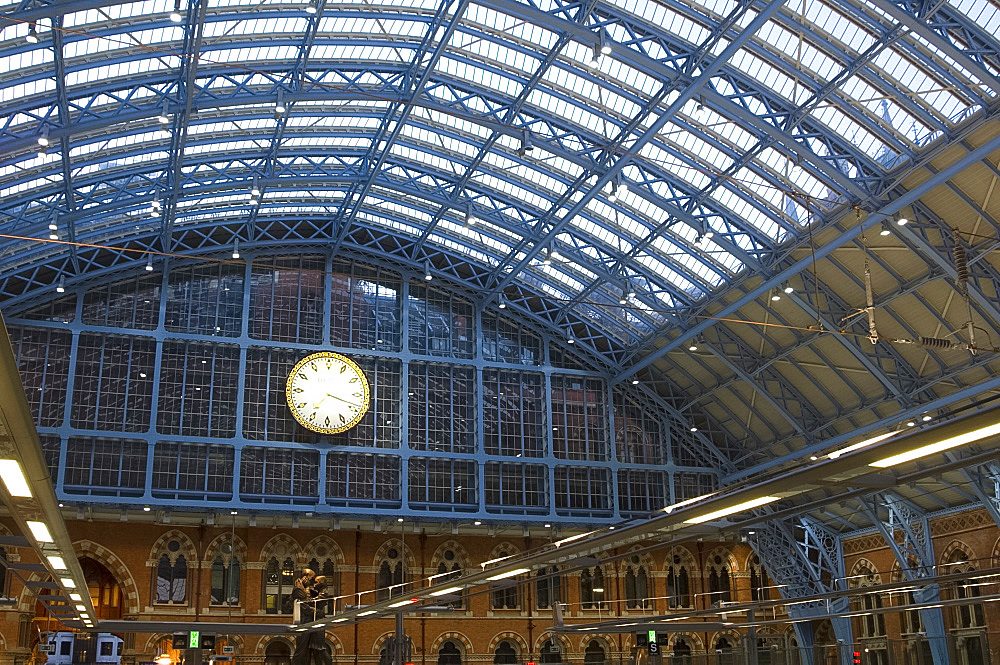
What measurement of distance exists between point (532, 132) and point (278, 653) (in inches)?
1073

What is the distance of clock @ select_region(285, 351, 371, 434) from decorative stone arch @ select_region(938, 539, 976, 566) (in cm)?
2795

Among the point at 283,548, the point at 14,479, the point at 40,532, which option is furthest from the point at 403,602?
the point at 283,548

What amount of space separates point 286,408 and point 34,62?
20248 mm

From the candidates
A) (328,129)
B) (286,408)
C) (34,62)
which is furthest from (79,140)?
(286,408)

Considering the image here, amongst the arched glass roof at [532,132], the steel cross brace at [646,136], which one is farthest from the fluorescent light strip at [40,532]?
the steel cross brace at [646,136]

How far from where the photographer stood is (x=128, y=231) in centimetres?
4709

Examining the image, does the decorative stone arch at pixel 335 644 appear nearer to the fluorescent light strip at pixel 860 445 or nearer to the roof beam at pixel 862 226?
the roof beam at pixel 862 226

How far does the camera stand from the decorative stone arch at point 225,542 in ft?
156

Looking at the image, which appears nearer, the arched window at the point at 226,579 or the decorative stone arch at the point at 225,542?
the arched window at the point at 226,579

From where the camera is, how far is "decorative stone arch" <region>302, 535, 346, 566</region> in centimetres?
4916

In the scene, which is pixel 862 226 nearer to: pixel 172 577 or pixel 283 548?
pixel 283 548

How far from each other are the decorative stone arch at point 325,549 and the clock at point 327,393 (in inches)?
218

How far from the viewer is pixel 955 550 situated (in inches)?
1838

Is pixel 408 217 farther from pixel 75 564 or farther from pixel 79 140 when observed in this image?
pixel 75 564
